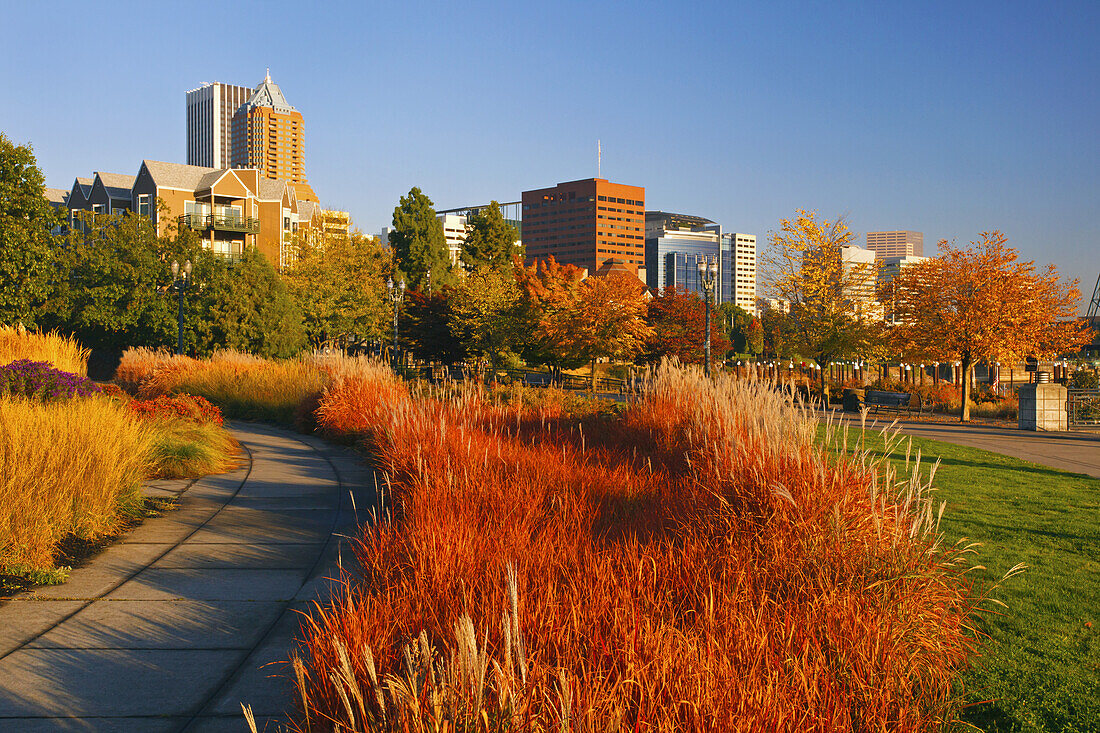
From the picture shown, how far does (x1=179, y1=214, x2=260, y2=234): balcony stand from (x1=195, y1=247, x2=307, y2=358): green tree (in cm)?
2642

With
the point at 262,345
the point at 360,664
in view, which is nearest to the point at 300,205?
the point at 262,345

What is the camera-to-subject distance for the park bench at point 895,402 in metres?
23.9

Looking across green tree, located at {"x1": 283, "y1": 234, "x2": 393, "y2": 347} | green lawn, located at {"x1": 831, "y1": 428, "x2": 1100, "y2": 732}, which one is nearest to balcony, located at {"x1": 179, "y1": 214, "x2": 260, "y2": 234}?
green tree, located at {"x1": 283, "y1": 234, "x2": 393, "y2": 347}

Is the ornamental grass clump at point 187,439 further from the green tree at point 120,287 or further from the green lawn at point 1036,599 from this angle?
the green tree at point 120,287

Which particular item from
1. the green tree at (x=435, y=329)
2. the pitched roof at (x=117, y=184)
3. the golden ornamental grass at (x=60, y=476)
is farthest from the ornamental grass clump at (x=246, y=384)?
the pitched roof at (x=117, y=184)

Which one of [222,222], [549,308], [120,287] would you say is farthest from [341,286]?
[222,222]

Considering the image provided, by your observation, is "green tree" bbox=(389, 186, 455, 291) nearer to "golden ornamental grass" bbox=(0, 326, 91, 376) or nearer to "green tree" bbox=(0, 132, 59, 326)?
"green tree" bbox=(0, 132, 59, 326)

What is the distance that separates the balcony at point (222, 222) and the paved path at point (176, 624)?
2090 inches

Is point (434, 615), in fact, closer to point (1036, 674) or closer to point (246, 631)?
point (246, 631)

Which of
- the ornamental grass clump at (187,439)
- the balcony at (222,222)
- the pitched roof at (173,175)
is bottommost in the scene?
the ornamental grass clump at (187,439)

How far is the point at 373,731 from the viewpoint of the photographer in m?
2.50

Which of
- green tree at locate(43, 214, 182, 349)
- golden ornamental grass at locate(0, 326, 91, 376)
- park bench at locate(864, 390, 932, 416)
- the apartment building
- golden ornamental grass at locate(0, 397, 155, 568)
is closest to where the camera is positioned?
golden ornamental grass at locate(0, 397, 155, 568)

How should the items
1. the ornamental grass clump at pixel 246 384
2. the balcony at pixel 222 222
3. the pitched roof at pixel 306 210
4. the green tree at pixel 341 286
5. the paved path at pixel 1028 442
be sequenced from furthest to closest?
1. the pitched roof at pixel 306 210
2. the balcony at pixel 222 222
3. the green tree at pixel 341 286
4. the ornamental grass clump at pixel 246 384
5. the paved path at pixel 1028 442

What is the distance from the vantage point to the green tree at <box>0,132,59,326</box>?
20.2m
